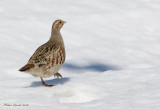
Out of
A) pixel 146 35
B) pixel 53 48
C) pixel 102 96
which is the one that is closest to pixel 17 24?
pixel 146 35

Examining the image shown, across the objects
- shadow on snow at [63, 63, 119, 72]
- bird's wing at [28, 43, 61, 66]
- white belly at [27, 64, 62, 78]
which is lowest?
white belly at [27, 64, 62, 78]

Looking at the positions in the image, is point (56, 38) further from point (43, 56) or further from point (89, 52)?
point (89, 52)

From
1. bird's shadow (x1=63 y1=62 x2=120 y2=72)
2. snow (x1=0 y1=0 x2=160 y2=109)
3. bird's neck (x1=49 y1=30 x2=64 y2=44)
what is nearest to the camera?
snow (x1=0 y1=0 x2=160 y2=109)

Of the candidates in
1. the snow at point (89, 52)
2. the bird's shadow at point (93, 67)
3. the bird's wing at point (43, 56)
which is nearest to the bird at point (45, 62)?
the bird's wing at point (43, 56)

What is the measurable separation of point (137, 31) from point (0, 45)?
203 inches

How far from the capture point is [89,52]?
42.5ft

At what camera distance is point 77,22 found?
1587 centimetres

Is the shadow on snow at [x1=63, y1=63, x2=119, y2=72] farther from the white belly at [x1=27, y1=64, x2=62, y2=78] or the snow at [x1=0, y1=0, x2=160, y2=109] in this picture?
the white belly at [x1=27, y1=64, x2=62, y2=78]

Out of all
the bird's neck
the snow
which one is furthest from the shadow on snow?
the bird's neck

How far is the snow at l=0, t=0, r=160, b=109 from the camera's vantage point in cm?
697

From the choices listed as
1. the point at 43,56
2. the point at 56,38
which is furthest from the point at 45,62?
the point at 56,38

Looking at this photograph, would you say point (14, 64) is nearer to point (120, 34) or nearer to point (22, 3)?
point (120, 34)

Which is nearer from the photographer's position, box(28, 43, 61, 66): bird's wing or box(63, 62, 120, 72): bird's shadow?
box(28, 43, 61, 66): bird's wing

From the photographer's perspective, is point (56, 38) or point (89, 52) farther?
point (89, 52)
